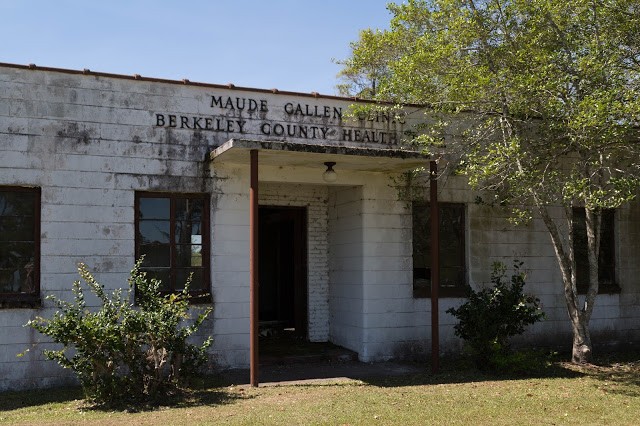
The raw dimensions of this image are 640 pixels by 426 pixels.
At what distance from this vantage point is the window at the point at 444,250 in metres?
11.8

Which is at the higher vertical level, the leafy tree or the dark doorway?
the leafy tree

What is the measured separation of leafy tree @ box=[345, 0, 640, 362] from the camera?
9477 millimetres

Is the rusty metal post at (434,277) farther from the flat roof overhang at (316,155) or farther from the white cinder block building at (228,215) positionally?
the white cinder block building at (228,215)

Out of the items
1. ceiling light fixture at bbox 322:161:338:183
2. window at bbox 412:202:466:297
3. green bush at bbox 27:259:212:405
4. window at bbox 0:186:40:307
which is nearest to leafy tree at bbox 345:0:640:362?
window at bbox 412:202:466:297

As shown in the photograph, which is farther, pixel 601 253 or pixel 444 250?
pixel 601 253

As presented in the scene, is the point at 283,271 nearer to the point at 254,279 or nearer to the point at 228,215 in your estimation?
the point at 228,215

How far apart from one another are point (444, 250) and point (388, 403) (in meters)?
4.23

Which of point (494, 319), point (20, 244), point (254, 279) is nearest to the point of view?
point (254, 279)

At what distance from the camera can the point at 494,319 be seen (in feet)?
34.3

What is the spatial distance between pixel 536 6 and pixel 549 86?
1.15 metres

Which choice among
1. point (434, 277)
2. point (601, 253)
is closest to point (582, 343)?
point (434, 277)

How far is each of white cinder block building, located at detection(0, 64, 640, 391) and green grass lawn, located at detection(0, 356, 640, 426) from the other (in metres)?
1.41

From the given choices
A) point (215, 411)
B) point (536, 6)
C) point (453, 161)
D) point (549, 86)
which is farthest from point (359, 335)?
point (536, 6)

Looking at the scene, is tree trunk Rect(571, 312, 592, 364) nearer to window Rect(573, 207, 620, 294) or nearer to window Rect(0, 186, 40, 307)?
window Rect(573, 207, 620, 294)
